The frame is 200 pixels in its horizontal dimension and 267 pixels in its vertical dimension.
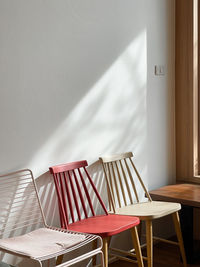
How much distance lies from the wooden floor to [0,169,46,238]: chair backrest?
2.92ft

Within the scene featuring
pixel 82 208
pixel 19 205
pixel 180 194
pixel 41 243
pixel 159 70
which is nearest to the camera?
pixel 41 243

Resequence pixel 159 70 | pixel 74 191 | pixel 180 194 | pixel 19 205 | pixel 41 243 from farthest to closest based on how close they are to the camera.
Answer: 1. pixel 159 70
2. pixel 180 194
3. pixel 74 191
4. pixel 19 205
5. pixel 41 243

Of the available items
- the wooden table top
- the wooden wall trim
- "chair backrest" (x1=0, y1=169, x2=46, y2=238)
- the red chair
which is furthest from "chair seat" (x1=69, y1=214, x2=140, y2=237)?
the wooden wall trim

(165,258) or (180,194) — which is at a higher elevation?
(180,194)

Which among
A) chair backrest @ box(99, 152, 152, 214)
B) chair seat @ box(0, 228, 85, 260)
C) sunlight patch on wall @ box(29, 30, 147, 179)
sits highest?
sunlight patch on wall @ box(29, 30, 147, 179)

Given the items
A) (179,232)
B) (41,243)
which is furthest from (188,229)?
(41,243)

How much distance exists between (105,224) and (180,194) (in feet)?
2.95

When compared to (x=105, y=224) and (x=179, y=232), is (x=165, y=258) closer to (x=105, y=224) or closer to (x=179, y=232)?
(x=179, y=232)

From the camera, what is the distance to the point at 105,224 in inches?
107

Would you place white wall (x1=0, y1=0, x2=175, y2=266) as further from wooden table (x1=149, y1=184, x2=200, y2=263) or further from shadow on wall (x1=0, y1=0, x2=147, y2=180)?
wooden table (x1=149, y1=184, x2=200, y2=263)

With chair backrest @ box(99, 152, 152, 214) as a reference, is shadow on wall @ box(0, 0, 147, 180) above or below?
above

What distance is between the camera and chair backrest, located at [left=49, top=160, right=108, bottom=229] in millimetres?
2753

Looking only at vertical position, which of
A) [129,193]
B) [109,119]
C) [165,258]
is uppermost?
[109,119]

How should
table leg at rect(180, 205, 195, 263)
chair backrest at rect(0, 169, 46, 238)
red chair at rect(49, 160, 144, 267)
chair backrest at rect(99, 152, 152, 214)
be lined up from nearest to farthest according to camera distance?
chair backrest at rect(0, 169, 46, 238), red chair at rect(49, 160, 144, 267), chair backrest at rect(99, 152, 152, 214), table leg at rect(180, 205, 195, 263)
